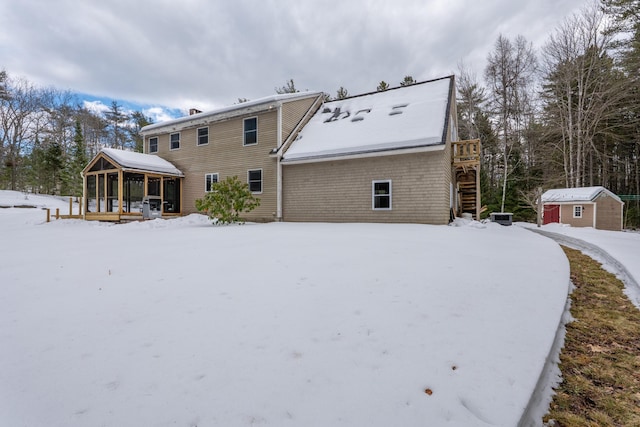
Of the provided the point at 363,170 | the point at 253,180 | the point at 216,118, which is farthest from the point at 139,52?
the point at 363,170

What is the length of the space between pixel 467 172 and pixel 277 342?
13.5 metres

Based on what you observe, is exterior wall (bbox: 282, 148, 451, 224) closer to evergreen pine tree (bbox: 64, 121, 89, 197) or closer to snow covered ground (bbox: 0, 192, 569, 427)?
snow covered ground (bbox: 0, 192, 569, 427)

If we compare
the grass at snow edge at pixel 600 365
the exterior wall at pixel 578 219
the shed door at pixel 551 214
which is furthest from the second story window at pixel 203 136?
the shed door at pixel 551 214

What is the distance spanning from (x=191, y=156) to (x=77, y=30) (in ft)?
22.8

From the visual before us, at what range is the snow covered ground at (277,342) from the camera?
141 cm

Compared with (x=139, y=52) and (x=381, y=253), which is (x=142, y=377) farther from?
(x=139, y=52)

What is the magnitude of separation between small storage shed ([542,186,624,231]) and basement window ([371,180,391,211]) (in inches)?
577

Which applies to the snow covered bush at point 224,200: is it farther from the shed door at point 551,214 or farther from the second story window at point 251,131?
the shed door at point 551,214

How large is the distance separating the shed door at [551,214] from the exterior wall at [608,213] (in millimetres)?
2011

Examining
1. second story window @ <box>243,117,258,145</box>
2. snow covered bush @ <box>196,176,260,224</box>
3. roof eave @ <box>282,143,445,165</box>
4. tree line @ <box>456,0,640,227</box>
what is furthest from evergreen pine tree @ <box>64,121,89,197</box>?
tree line @ <box>456,0,640,227</box>

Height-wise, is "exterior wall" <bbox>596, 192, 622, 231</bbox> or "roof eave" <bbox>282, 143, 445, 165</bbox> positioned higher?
"roof eave" <bbox>282, 143, 445, 165</bbox>

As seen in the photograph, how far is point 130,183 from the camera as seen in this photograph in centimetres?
1563

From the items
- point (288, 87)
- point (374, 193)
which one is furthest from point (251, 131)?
point (288, 87)

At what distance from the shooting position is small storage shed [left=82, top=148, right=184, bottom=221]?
1258 centimetres
